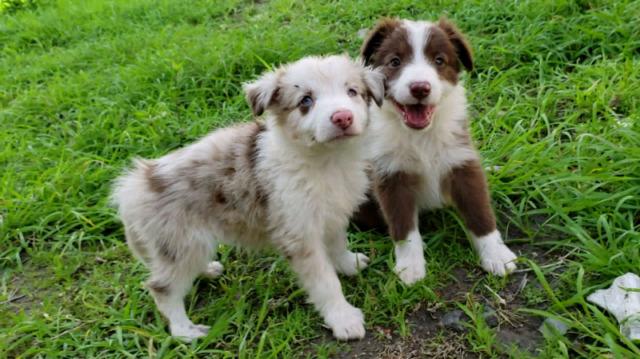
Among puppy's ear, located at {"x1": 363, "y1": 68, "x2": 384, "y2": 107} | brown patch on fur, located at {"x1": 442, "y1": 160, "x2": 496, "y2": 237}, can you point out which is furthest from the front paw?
puppy's ear, located at {"x1": 363, "y1": 68, "x2": 384, "y2": 107}

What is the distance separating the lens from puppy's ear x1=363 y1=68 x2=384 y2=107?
10.6ft

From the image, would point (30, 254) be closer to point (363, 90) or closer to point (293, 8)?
point (363, 90)

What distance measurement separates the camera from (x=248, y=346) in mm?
3232

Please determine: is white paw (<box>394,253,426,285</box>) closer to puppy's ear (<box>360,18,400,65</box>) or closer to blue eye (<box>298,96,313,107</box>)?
blue eye (<box>298,96,313,107</box>)

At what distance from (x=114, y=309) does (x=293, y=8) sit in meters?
4.99

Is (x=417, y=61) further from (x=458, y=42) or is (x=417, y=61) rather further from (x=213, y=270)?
(x=213, y=270)

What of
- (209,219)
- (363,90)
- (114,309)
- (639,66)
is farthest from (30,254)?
(639,66)

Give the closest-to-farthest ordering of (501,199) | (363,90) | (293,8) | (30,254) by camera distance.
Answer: (363,90)
(501,199)
(30,254)
(293,8)

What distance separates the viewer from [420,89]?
10.7ft

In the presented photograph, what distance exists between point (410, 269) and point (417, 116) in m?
0.88

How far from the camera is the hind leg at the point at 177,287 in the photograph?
3262 mm

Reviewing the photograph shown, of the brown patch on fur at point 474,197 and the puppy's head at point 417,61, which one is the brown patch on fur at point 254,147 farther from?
the brown patch on fur at point 474,197

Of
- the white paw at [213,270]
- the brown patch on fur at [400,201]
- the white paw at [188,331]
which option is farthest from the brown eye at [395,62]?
the white paw at [188,331]

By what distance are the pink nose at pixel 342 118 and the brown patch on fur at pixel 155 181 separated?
1.04 meters
